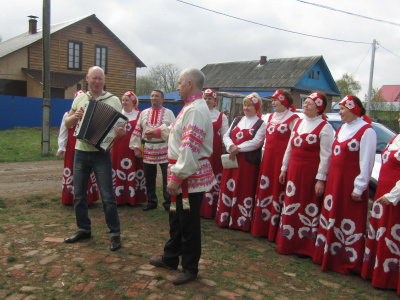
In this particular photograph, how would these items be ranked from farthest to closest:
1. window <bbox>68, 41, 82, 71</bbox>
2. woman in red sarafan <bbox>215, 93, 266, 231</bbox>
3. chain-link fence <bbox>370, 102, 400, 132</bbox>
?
1. window <bbox>68, 41, 82, 71</bbox>
2. chain-link fence <bbox>370, 102, 400, 132</bbox>
3. woman in red sarafan <bbox>215, 93, 266, 231</bbox>

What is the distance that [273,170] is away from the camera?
5.39 metres

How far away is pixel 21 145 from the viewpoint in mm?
14266

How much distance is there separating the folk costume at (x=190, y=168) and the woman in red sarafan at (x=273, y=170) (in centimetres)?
181

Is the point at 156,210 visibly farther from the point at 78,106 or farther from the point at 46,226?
the point at 78,106

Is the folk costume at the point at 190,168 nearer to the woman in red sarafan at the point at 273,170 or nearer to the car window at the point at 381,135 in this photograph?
the woman in red sarafan at the point at 273,170

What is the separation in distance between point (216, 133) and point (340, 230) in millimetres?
2630

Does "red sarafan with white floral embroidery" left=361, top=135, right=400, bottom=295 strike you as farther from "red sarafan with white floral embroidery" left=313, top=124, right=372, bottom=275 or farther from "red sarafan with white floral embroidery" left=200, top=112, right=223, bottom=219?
"red sarafan with white floral embroidery" left=200, top=112, right=223, bottom=219


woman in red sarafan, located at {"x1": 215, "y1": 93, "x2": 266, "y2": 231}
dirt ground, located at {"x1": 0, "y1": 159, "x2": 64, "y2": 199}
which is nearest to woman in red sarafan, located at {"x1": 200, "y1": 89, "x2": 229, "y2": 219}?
woman in red sarafan, located at {"x1": 215, "y1": 93, "x2": 266, "y2": 231}

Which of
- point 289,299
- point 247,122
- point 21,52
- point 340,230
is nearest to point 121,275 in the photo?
point 289,299

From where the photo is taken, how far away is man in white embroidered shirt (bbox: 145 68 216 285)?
348 centimetres

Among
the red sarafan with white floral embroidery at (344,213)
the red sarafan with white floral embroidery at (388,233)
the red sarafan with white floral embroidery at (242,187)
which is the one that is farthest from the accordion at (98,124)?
the red sarafan with white floral embroidery at (388,233)

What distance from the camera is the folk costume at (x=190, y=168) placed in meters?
3.47

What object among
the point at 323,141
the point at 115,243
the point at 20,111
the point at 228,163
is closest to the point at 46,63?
the point at 228,163

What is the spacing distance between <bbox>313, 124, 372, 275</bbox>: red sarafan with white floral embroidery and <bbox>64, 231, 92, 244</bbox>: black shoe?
2898 mm
